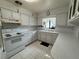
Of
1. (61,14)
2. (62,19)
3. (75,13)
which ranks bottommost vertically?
(75,13)

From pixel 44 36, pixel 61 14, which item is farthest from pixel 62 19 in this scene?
pixel 44 36

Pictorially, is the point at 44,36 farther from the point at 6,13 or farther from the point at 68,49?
the point at 6,13

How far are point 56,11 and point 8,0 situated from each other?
282 centimetres

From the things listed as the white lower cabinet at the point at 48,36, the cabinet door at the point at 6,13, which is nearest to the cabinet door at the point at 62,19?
the white lower cabinet at the point at 48,36

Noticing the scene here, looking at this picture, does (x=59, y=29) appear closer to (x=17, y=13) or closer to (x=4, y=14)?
(x=17, y=13)

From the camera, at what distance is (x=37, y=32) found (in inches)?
148

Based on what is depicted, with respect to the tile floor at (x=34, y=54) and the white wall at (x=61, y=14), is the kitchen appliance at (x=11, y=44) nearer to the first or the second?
the tile floor at (x=34, y=54)

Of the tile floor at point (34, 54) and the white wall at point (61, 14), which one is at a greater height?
the white wall at point (61, 14)

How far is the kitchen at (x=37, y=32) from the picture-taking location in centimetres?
155

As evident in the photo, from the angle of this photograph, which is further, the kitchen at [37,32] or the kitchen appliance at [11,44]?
the kitchen appliance at [11,44]

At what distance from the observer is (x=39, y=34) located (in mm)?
3678

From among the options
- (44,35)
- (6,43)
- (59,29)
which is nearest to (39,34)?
(44,35)

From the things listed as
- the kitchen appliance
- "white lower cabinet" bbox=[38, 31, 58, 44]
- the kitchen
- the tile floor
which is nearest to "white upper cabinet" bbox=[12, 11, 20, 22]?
the kitchen

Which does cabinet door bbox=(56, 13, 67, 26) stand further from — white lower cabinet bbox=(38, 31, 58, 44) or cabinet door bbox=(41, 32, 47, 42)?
cabinet door bbox=(41, 32, 47, 42)
